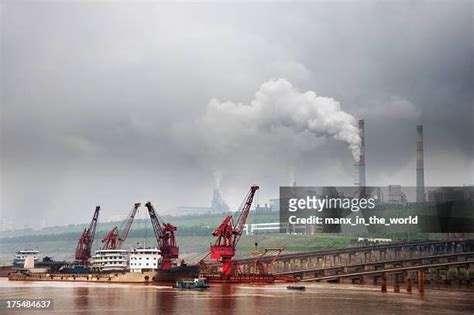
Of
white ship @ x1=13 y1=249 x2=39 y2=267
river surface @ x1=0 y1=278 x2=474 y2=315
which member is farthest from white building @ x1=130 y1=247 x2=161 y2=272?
white ship @ x1=13 y1=249 x2=39 y2=267

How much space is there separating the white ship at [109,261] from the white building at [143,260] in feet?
12.4

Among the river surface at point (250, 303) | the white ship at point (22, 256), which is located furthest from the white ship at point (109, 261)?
the river surface at point (250, 303)

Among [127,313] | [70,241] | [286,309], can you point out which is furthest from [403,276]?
[70,241]

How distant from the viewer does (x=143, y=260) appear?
47500 millimetres

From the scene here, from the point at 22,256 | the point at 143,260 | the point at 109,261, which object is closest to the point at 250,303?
the point at 143,260

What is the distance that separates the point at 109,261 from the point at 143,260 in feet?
17.7

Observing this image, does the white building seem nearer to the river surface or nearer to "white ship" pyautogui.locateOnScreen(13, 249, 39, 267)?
the river surface

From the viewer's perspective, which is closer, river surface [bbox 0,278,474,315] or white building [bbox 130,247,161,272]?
river surface [bbox 0,278,474,315]

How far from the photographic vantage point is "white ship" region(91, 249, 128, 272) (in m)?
51.4

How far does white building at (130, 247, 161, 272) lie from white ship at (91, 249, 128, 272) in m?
3.77

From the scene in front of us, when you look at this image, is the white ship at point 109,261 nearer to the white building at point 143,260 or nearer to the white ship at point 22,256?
the white building at point 143,260

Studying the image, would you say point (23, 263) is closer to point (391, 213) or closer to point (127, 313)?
point (391, 213)

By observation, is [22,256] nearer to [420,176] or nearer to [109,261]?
[109,261]

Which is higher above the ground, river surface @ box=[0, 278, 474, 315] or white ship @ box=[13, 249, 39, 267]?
white ship @ box=[13, 249, 39, 267]
